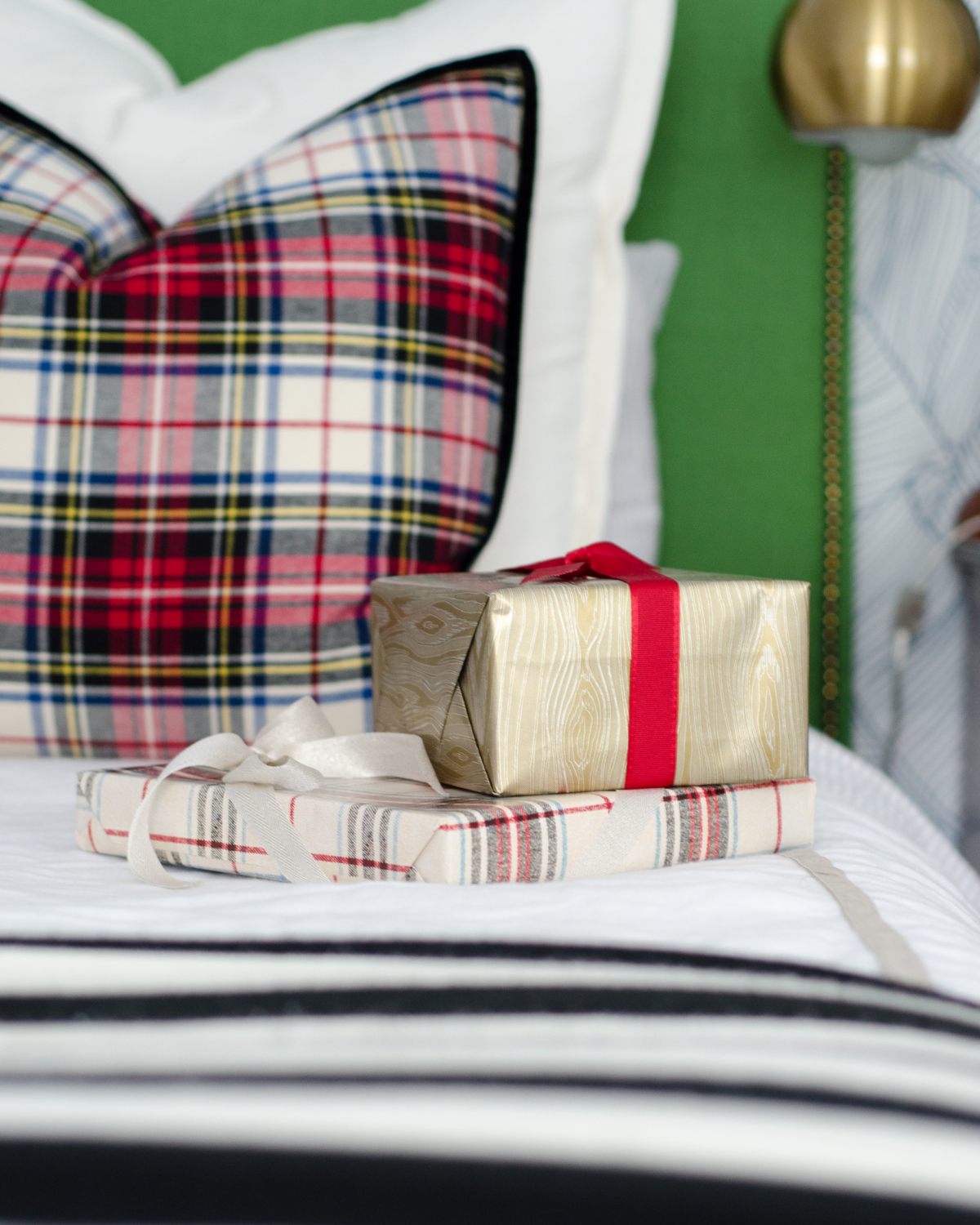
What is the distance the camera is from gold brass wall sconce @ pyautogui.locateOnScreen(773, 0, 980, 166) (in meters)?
1.13

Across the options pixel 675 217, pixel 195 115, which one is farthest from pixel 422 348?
pixel 675 217

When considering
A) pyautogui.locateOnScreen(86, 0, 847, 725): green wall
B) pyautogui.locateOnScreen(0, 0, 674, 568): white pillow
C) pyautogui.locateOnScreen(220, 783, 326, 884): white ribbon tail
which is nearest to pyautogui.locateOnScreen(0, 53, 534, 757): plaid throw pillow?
pyautogui.locateOnScreen(0, 0, 674, 568): white pillow

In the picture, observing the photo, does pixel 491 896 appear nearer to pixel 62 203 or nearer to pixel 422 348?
pixel 422 348

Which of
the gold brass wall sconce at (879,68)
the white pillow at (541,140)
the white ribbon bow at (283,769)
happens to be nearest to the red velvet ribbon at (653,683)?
the white ribbon bow at (283,769)

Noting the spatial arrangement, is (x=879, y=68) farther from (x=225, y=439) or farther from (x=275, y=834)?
(x=275, y=834)

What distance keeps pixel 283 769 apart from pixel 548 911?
166 mm

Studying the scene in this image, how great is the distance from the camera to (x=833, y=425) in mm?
1399

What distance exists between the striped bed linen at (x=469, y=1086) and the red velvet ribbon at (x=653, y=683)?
0.20 m

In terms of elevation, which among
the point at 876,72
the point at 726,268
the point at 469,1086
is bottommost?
the point at 469,1086

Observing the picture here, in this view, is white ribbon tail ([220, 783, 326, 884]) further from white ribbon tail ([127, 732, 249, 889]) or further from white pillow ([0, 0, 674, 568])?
white pillow ([0, 0, 674, 568])

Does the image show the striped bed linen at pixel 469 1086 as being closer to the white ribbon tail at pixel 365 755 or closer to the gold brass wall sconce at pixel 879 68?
the white ribbon tail at pixel 365 755

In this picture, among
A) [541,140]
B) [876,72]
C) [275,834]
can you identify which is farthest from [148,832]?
[876,72]

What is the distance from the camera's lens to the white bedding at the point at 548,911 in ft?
1.36

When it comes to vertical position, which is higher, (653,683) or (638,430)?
(638,430)
